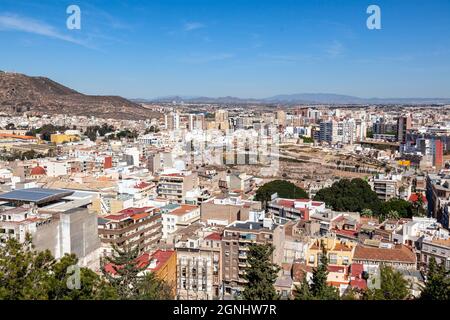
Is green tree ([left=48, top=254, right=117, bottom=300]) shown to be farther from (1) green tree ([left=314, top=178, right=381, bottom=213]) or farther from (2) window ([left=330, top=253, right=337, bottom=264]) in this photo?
(1) green tree ([left=314, top=178, right=381, bottom=213])

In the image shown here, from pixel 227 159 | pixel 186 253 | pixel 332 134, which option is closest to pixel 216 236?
pixel 186 253

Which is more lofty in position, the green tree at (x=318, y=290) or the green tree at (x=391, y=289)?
the green tree at (x=318, y=290)

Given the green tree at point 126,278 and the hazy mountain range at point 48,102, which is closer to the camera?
the green tree at point 126,278

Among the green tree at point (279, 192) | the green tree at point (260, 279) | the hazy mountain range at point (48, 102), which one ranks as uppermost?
the hazy mountain range at point (48, 102)

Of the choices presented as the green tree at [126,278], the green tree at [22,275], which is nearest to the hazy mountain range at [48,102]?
the green tree at [126,278]

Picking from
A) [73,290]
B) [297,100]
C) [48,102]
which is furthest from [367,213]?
[297,100]

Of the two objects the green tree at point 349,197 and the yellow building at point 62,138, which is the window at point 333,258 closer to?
the green tree at point 349,197

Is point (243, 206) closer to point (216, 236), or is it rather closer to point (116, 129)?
point (216, 236)
